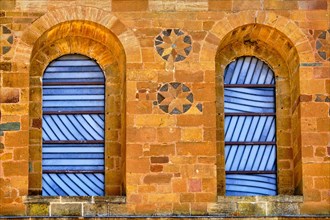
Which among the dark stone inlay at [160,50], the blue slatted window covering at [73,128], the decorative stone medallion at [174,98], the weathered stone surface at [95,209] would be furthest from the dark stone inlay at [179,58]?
the weathered stone surface at [95,209]

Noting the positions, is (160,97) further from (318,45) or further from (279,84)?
(318,45)

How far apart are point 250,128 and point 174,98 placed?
4.76 feet

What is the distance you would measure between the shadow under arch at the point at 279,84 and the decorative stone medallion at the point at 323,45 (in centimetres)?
39

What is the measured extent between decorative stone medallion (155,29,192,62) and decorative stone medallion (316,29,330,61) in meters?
2.09

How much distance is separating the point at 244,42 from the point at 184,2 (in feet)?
4.06

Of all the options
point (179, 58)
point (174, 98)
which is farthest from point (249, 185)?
point (179, 58)

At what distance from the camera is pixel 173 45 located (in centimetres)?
3116

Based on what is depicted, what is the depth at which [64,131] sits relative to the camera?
31.3 m

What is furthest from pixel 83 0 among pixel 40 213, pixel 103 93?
pixel 40 213

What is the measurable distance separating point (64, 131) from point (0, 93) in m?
1.24

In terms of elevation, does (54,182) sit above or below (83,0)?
below

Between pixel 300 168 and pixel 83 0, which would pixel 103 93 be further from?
pixel 300 168

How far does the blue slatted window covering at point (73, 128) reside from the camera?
31125 millimetres

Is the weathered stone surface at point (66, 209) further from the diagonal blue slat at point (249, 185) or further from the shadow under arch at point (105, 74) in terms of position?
the diagonal blue slat at point (249, 185)
